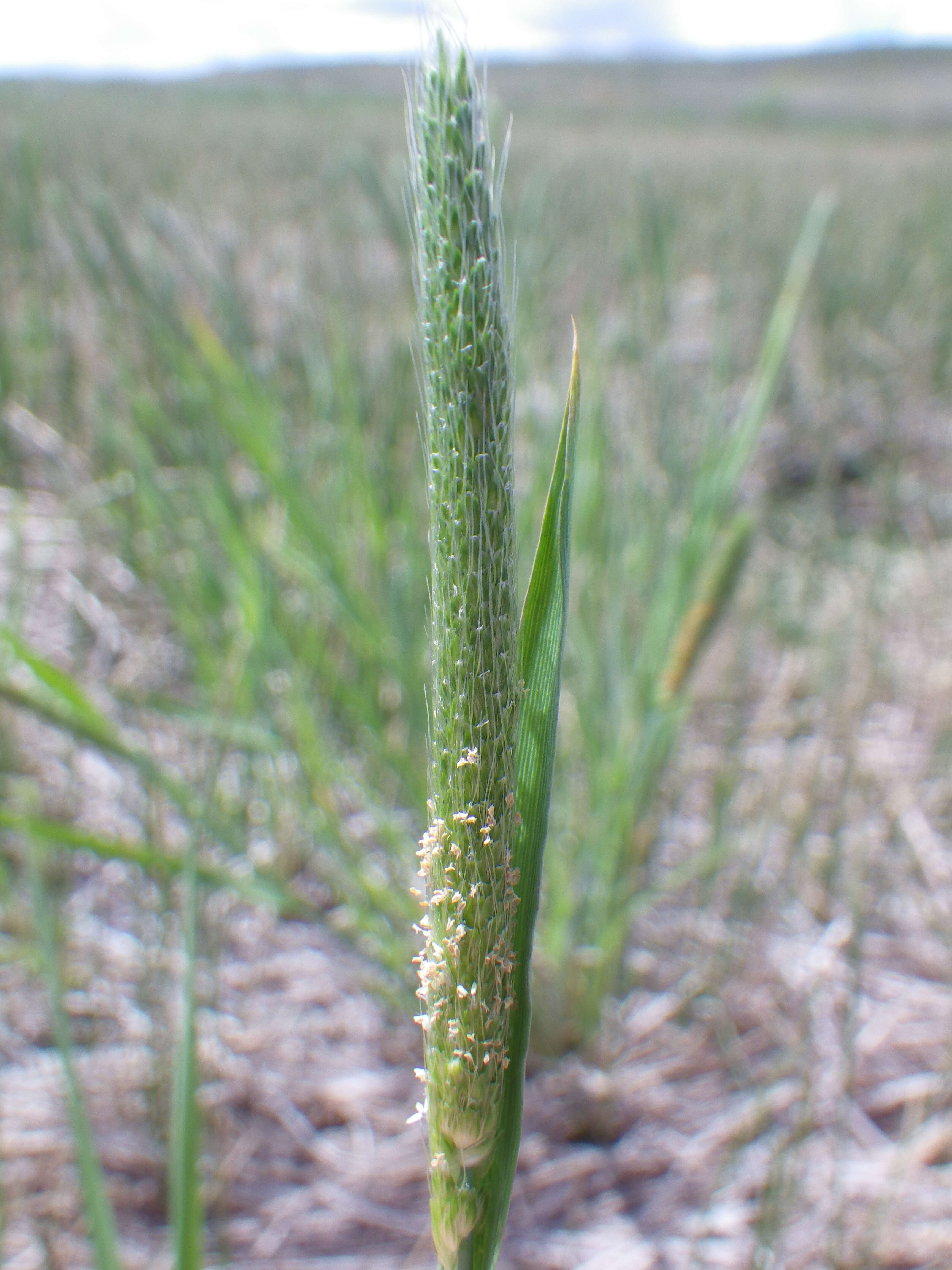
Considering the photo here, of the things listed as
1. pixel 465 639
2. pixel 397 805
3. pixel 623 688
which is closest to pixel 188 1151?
pixel 465 639

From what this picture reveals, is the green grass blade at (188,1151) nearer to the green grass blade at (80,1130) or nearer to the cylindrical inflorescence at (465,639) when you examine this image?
the green grass blade at (80,1130)

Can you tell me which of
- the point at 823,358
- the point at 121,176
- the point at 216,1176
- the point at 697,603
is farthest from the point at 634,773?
the point at 121,176

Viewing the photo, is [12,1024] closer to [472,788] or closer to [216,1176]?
[216,1176]

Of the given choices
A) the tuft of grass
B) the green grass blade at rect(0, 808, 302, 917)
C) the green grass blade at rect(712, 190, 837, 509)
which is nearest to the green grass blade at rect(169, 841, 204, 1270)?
the green grass blade at rect(0, 808, 302, 917)

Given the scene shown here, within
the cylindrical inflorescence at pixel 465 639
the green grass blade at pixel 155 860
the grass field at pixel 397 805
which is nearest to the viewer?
the cylindrical inflorescence at pixel 465 639

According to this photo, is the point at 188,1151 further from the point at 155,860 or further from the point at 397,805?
the point at 397,805

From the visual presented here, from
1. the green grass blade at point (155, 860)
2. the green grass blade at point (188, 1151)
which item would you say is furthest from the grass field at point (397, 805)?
the green grass blade at point (188, 1151)
